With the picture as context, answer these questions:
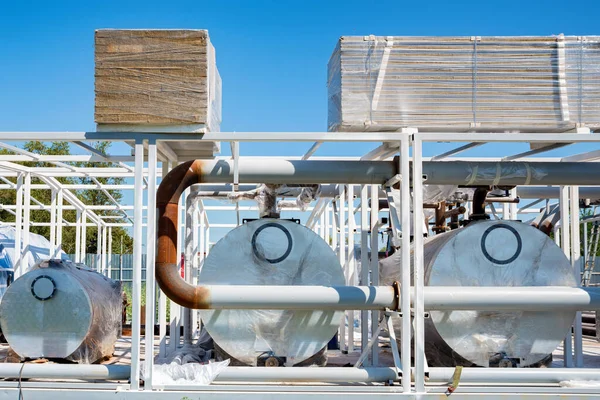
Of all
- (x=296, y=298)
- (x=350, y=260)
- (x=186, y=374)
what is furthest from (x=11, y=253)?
(x=296, y=298)

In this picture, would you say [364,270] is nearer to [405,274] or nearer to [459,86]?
[405,274]

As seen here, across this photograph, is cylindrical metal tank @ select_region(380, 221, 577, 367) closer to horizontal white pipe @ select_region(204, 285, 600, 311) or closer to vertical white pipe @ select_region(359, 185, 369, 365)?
horizontal white pipe @ select_region(204, 285, 600, 311)

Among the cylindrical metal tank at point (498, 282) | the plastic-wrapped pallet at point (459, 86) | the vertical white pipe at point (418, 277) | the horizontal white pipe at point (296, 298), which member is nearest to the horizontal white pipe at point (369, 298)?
the horizontal white pipe at point (296, 298)

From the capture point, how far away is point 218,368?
558cm

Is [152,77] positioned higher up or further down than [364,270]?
higher up

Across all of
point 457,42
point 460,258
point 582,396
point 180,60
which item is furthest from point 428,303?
point 180,60

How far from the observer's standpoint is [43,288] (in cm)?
666

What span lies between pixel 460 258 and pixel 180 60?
124 inches

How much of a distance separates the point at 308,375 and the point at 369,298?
0.85 m

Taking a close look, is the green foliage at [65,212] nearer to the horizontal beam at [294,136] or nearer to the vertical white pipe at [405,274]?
the horizontal beam at [294,136]

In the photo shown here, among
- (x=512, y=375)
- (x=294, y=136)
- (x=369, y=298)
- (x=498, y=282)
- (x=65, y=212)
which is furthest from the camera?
(x=65, y=212)

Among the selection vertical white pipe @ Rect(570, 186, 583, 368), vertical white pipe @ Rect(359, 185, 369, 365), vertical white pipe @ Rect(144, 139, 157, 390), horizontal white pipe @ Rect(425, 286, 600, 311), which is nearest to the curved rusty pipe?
vertical white pipe @ Rect(144, 139, 157, 390)

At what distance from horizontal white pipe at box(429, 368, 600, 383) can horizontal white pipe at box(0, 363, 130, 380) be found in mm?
2649

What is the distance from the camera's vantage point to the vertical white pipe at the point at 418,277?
5.20m
